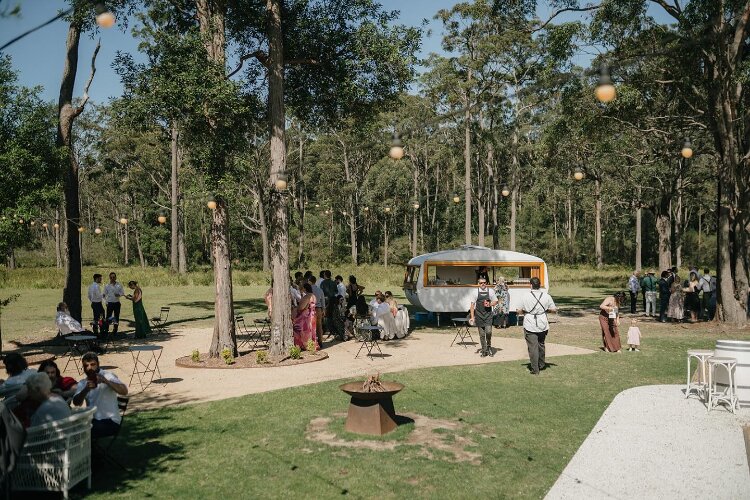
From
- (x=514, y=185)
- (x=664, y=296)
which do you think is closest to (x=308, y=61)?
(x=664, y=296)

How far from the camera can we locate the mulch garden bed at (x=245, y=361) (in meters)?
13.2

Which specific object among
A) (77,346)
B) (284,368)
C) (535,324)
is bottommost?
(284,368)

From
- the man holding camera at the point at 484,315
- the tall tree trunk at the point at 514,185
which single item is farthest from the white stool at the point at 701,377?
the tall tree trunk at the point at 514,185

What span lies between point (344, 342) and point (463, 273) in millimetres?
6586

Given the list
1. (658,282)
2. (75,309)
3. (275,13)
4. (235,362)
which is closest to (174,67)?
(275,13)

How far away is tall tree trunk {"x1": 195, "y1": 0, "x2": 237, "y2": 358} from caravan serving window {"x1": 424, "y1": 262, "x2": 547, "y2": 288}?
818 cm

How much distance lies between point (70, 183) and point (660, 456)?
49.4 feet

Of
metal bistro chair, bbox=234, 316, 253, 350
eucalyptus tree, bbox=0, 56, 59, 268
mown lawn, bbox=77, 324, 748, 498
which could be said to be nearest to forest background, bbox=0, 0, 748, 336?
eucalyptus tree, bbox=0, 56, 59, 268

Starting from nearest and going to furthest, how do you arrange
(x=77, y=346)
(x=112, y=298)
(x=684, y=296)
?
(x=77, y=346), (x=112, y=298), (x=684, y=296)

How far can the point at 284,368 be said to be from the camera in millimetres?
12984

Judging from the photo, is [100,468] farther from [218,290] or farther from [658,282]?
[658,282]

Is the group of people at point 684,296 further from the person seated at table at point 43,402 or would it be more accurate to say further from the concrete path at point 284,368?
the person seated at table at point 43,402

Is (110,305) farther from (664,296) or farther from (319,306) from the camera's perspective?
(664,296)

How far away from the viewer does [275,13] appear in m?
14.0
